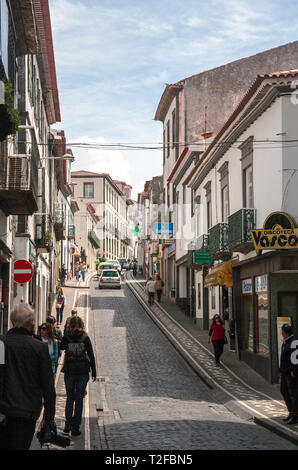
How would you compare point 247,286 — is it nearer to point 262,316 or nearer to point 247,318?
point 247,318

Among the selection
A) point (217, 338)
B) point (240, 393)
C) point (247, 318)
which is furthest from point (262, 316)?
point (240, 393)

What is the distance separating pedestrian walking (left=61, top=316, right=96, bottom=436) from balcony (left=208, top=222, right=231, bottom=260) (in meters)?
11.5

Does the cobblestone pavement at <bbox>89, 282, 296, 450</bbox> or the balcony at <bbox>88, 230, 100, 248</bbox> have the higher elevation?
the balcony at <bbox>88, 230, 100, 248</bbox>

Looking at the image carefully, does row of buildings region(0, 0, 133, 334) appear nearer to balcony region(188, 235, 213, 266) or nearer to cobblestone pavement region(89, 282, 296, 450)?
cobblestone pavement region(89, 282, 296, 450)

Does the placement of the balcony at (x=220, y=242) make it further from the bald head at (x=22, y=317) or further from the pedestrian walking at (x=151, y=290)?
the bald head at (x=22, y=317)

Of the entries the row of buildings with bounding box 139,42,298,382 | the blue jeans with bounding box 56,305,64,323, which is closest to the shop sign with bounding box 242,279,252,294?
the row of buildings with bounding box 139,42,298,382

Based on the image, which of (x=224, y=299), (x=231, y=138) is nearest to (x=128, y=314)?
(x=224, y=299)

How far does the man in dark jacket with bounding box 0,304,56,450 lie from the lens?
5410 millimetres

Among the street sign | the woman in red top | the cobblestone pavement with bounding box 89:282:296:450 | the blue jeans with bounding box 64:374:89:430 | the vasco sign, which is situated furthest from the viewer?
the street sign

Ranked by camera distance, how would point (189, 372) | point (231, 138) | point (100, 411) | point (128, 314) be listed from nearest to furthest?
point (100, 411)
point (189, 372)
point (231, 138)
point (128, 314)

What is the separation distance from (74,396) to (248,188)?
11119 mm
